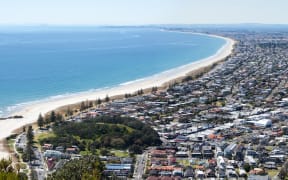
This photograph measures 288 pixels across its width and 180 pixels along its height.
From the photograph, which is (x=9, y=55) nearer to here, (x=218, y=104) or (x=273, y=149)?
(x=218, y=104)

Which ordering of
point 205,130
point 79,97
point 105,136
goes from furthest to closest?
point 79,97 → point 205,130 → point 105,136

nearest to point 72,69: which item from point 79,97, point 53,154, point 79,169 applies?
point 79,97

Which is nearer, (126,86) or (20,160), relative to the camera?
(20,160)

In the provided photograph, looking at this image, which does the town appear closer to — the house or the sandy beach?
the house

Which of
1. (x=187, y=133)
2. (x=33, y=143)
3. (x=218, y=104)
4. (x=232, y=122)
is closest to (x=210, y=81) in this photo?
Result: (x=218, y=104)

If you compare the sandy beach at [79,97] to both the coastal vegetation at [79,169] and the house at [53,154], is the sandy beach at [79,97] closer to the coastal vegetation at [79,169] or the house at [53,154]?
the house at [53,154]

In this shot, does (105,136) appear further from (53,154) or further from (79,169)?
(79,169)
